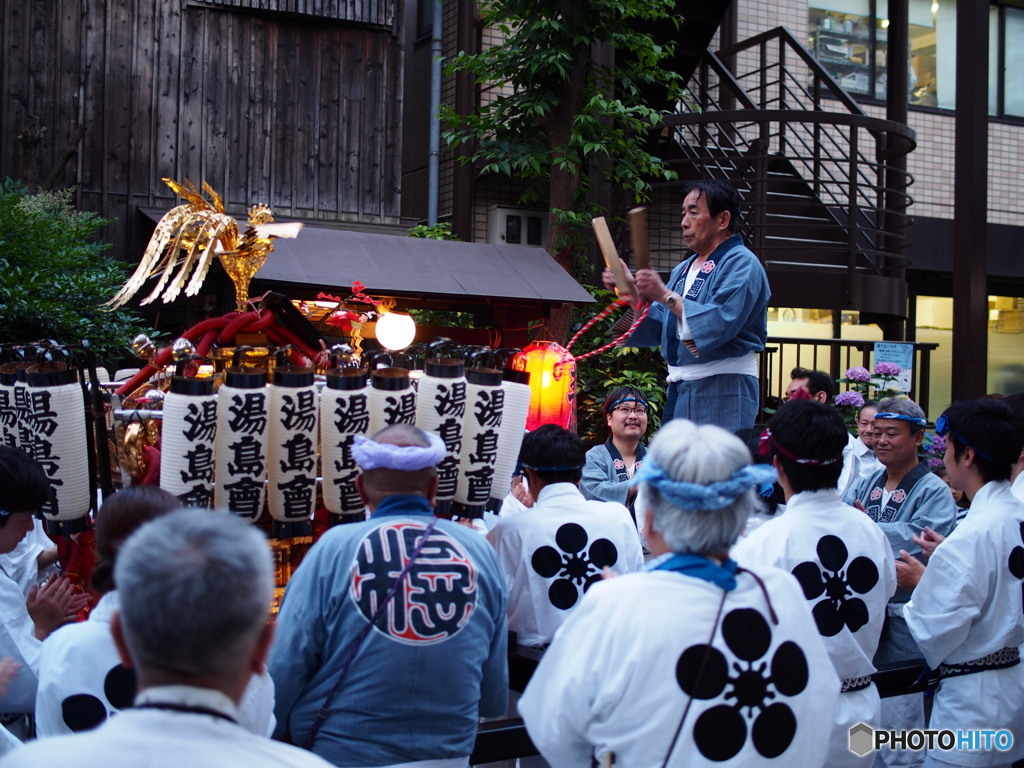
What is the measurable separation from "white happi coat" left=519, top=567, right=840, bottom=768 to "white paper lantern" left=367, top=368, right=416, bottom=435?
1548 mm

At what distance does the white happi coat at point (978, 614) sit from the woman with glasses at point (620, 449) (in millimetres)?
2406

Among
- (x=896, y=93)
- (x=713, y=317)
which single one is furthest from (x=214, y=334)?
(x=896, y=93)

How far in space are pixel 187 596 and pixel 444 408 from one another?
2211mm

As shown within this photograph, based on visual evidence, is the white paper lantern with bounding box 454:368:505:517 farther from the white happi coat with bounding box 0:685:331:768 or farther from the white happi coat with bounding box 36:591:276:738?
the white happi coat with bounding box 0:685:331:768

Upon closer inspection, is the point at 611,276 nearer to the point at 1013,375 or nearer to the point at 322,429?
the point at 322,429

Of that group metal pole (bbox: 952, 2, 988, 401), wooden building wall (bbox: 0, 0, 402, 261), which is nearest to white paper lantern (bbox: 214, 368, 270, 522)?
wooden building wall (bbox: 0, 0, 402, 261)

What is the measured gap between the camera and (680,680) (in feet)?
7.45

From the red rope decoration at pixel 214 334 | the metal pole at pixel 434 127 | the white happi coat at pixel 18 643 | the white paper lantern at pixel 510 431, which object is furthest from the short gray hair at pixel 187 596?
the metal pole at pixel 434 127

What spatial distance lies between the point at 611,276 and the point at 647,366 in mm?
6521

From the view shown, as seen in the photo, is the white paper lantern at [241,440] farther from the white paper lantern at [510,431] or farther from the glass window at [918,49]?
the glass window at [918,49]

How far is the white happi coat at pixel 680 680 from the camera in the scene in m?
2.27

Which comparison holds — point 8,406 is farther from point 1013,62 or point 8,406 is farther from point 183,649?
point 1013,62

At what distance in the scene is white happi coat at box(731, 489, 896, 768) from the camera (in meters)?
3.52

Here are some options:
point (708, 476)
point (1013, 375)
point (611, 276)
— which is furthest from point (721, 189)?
point (1013, 375)
